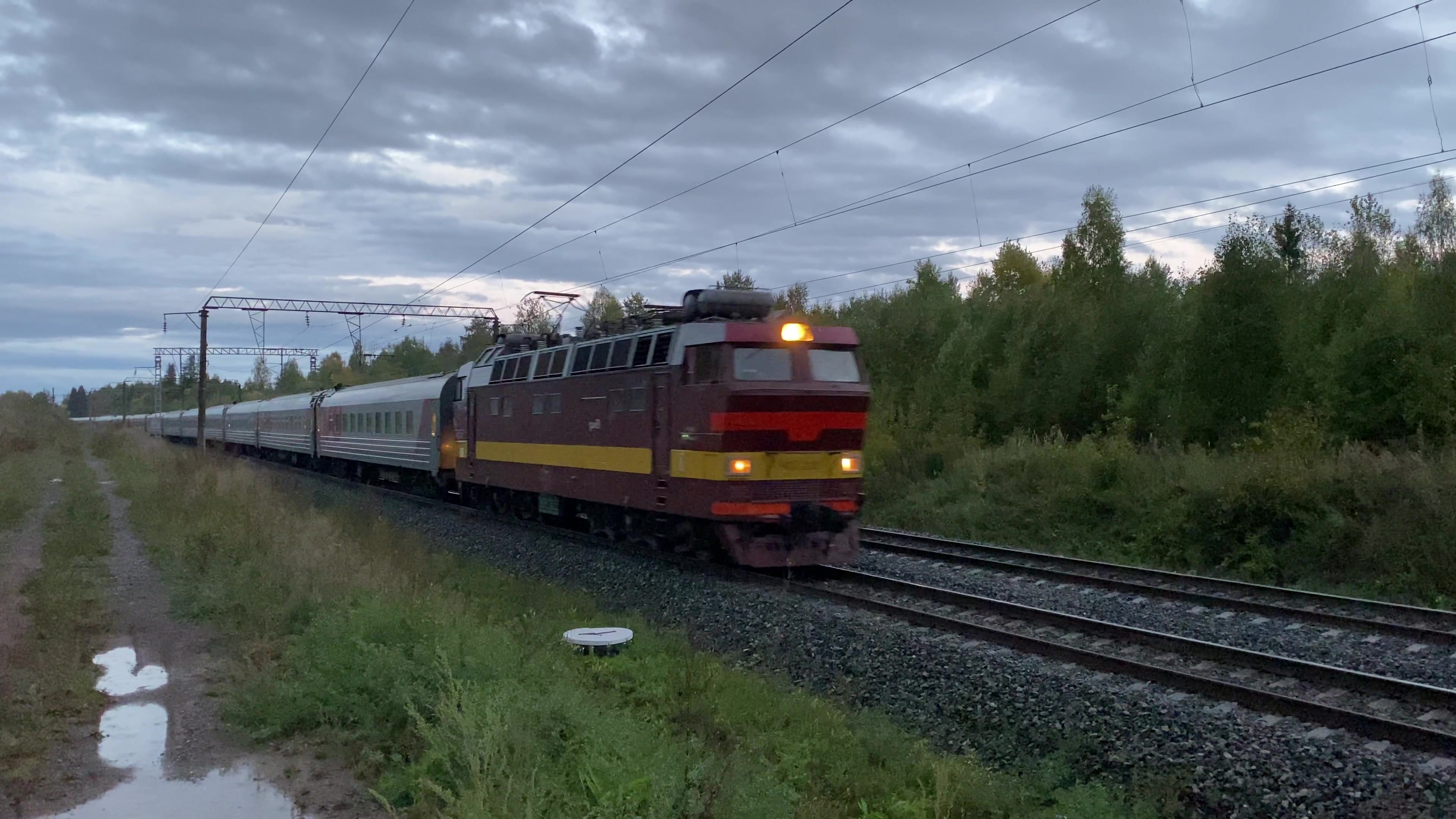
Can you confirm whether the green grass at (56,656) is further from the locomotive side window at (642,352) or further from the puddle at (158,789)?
the locomotive side window at (642,352)

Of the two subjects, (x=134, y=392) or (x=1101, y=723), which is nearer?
(x=1101, y=723)

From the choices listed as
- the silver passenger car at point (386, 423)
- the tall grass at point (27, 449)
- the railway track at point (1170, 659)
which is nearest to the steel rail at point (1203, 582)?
the railway track at point (1170, 659)

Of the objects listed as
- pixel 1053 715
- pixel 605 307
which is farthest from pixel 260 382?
pixel 1053 715

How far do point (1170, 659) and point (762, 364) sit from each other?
5.84 m

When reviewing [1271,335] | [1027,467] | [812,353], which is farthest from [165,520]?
[1271,335]

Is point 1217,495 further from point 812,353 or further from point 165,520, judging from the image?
point 165,520

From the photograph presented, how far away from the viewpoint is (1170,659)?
9.34m

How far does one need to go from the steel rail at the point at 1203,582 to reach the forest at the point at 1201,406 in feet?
3.17

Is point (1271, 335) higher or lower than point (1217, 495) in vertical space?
higher

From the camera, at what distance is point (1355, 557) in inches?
551

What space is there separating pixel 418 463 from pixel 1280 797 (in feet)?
77.3

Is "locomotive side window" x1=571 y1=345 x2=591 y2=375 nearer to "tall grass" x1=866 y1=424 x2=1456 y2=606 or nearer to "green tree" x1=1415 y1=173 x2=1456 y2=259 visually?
"tall grass" x1=866 y1=424 x2=1456 y2=606

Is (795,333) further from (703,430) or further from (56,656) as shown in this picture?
(56,656)

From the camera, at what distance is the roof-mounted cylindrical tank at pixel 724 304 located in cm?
1401
